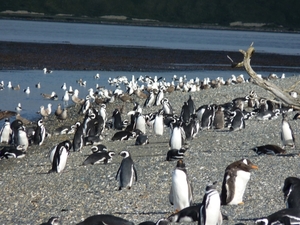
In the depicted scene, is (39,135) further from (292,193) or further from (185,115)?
(292,193)

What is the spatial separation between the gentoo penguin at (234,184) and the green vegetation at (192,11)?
139732mm

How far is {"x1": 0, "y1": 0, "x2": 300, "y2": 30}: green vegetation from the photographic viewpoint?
5837 inches

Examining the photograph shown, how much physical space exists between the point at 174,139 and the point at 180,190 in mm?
5365

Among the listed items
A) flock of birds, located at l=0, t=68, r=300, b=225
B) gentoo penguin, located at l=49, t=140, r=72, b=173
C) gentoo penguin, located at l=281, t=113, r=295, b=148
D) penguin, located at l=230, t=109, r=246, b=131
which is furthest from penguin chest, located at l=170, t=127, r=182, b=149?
penguin, located at l=230, t=109, r=246, b=131

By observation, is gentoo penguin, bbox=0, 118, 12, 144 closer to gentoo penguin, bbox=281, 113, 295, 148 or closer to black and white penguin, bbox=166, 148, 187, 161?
black and white penguin, bbox=166, 148, 187, 161

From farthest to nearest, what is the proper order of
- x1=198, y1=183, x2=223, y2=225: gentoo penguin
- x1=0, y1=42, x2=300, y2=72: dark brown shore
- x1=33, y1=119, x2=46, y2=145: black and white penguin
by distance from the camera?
x1=0, y1=42, x2=300, y2=72: dark brown shore, x1=33, y1=119, x2=46, y2=145: black and white penguin, x1=198, y1=183, x2=223, y2=225: gentoo penguin

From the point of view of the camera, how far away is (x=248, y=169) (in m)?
9.55

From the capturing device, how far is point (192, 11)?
150500mm

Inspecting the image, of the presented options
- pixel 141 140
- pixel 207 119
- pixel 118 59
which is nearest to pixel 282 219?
pixel 141 140

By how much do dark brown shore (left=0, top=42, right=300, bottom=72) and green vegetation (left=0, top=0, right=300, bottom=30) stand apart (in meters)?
91.8

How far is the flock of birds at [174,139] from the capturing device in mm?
8383

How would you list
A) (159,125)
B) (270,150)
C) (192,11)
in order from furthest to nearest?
1. (192,11)
2. (159,125)
3. (270,150)

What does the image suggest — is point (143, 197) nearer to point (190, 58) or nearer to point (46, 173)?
point (46, 173)

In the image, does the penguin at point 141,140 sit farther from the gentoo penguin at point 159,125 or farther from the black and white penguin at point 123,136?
the gentoo penguin at point 159,125
